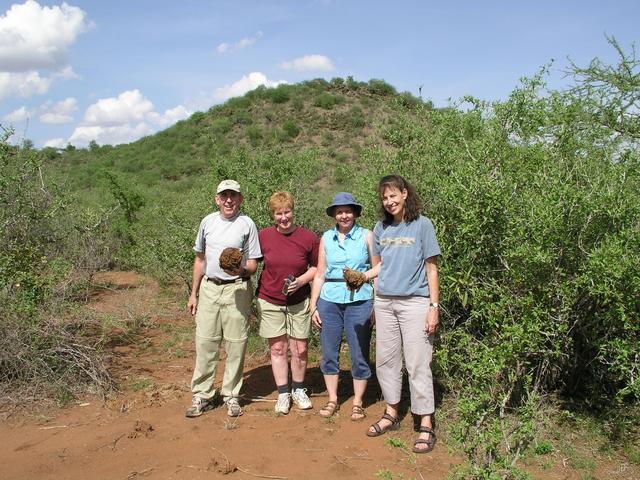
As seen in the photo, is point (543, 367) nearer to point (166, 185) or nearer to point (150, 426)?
point (150, 426)

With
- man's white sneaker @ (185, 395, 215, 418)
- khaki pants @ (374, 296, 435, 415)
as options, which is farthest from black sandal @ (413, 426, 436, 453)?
man's white sneaker @ (185, 395, 215, 418)

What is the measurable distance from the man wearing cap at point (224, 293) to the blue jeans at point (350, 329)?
60 cm

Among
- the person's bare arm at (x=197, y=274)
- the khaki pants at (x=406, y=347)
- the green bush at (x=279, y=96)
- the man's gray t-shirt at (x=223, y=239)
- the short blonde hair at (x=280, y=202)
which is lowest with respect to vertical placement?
the khaki pants at (x=406, y=347)

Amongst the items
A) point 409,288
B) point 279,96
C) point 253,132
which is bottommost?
point 409,288

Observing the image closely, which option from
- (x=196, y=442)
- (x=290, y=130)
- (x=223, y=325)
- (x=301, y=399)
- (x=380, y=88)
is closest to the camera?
(x=196, y=442)

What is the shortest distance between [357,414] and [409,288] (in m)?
1.17

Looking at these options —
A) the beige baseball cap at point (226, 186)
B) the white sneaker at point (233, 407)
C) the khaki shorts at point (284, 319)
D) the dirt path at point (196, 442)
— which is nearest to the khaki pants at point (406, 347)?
the dirt path at point (196, 442)

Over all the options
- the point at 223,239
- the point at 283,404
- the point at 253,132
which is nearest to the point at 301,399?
the point at 283,404

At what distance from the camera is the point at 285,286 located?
158 inches

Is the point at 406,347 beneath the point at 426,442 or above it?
above

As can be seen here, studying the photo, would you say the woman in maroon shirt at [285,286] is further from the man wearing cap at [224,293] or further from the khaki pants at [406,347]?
the khaki pants at [406,347]

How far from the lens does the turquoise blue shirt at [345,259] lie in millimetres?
3879

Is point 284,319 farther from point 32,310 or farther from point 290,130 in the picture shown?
point 290,130

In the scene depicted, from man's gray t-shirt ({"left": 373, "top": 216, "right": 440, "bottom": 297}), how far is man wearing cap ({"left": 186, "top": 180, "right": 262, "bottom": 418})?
40.6 inches
